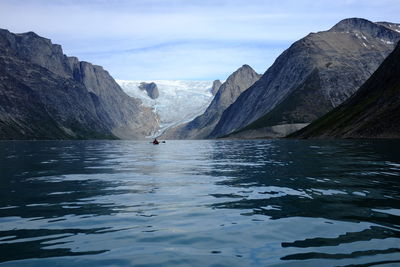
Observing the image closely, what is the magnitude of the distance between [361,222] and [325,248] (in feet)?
14.5

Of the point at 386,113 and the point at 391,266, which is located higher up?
the point at 386,113

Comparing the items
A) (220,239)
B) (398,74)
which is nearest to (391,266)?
(220,239)

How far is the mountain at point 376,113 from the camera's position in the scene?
460ft

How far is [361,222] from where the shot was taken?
16.8m

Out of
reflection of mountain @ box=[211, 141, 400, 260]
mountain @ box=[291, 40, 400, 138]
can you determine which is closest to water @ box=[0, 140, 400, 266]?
reflection of mountain @ box=[211, 141, 400, 260]

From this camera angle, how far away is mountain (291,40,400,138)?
140125mm

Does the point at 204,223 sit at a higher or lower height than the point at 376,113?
lower

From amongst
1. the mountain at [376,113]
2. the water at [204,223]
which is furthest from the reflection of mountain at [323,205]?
the mountain at [376,113]

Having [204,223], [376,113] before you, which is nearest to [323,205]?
[204,223]

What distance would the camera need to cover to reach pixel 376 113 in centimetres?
15488

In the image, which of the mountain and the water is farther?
the mountain

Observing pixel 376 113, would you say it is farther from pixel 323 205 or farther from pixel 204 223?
pixel 204 223

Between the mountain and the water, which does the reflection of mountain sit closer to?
the water

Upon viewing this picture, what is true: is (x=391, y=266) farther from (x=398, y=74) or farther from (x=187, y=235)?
(x=398, y=74)
